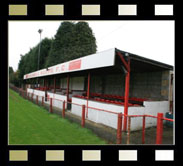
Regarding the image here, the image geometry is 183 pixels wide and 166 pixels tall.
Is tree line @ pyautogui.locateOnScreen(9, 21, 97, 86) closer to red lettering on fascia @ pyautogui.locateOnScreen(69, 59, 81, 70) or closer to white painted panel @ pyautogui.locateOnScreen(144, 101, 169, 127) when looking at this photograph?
red lettering on fascia @ pyautogui.locateOnScreen(69, 59, 81, 70)

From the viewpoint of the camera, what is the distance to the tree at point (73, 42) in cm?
2991

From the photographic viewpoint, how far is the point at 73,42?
30.2 m

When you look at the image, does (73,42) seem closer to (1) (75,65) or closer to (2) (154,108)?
(1) (75,65)

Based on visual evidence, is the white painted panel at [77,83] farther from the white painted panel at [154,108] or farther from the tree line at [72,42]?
the white painted panel at [154,108]

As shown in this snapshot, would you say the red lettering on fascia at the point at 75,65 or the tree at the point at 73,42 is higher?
the tree at the point at 73,42

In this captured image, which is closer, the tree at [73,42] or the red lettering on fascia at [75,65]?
the red lettering on fascia at [75,65]

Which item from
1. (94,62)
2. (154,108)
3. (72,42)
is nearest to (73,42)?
(72,42)

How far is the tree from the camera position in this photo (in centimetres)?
2991

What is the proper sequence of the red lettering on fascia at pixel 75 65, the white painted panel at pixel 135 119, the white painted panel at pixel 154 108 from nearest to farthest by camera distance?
the white painted panel at pixel 135 119
the white painted panel at pixel 154 108
the red lettering on fascia at pixel 75 65

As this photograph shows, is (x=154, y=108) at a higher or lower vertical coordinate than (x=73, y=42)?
lower

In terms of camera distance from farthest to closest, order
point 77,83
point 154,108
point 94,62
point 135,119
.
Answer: point 77,83 < point 154,108 < point 94,62 < point 135,119

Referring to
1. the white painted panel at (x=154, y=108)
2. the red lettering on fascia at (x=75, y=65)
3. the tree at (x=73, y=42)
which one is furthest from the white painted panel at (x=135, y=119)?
the tree at (x=73, y=42)

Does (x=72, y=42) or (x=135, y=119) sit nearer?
(x=135, y=119)

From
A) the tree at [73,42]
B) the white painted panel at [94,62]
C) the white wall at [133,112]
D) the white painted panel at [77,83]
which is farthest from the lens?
the tree at [73,42]
